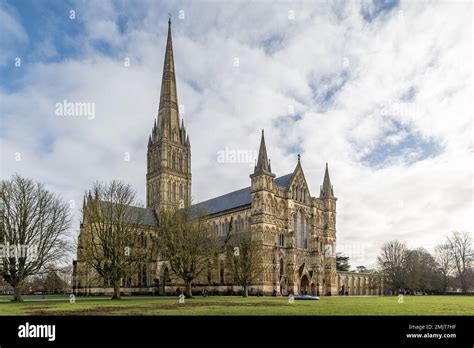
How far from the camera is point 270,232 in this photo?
225ft

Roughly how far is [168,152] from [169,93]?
14.8m

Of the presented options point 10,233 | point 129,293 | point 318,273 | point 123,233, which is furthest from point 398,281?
point 10,233

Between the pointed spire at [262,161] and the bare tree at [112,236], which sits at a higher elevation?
the pointed spire at [262,161]

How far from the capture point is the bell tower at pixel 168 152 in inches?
3794

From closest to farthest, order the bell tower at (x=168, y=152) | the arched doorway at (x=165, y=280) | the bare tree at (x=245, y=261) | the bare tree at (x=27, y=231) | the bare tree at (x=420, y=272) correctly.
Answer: the bare tree at (x=27, y=231) < the bare tree at (x=245, y=261) < the arched doorway at (x=165, y=280) < the bare tree at (x=420, y=272) < the bell tower at (x=168, y=152)

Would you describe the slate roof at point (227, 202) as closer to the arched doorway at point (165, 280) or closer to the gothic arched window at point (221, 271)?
the gothic arched window at point (221, 271)

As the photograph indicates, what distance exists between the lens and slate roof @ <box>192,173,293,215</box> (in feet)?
250

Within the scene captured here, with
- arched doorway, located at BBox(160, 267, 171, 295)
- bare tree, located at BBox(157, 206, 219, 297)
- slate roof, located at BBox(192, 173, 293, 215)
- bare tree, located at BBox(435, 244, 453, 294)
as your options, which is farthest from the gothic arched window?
bare tree, located at BBox(435, 244, 453, 294)

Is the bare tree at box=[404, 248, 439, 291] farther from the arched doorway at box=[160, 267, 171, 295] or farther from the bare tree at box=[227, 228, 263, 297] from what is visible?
the arched doorway at box=[160, 267, 171, 295]

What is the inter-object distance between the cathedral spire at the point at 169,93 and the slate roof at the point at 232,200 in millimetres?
24425

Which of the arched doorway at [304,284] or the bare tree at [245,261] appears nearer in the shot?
the bare tree at [245,261]

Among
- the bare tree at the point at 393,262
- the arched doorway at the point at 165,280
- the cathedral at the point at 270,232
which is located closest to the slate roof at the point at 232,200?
the cathedral at the point at 270,232
